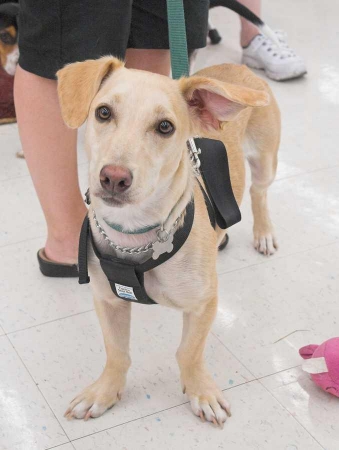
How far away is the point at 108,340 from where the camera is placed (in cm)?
192

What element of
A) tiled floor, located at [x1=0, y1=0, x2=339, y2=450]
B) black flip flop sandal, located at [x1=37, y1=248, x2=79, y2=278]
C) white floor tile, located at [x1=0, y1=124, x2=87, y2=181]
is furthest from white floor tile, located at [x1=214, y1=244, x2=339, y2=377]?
white floor tile, located at [x1=0, y1=124, x2=87, y2=181]

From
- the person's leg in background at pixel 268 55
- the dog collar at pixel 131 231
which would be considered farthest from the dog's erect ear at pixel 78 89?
the person's leg in background at pixel 268 55

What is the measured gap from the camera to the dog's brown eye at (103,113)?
1.53 m

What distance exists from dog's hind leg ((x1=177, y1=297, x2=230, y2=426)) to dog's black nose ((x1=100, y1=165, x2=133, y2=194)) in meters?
0.53

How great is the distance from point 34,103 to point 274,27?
286 centimetres

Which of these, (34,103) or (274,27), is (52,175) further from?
(274,27)

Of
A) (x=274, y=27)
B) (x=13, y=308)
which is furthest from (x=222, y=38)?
(x=13, y=308)

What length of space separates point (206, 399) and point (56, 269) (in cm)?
79

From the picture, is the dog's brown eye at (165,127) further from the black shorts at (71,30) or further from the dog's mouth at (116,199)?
the black shorts at (71,30)

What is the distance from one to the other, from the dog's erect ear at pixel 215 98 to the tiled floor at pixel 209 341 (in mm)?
791

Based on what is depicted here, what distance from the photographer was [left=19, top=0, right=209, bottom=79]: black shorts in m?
1.98

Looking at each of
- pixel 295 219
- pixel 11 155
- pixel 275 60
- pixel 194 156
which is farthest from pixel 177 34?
pixel 275 60

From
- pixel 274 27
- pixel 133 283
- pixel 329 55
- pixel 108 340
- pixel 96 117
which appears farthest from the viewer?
pixel 274 27

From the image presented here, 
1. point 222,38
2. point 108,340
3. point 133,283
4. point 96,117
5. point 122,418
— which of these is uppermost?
point 96,117
